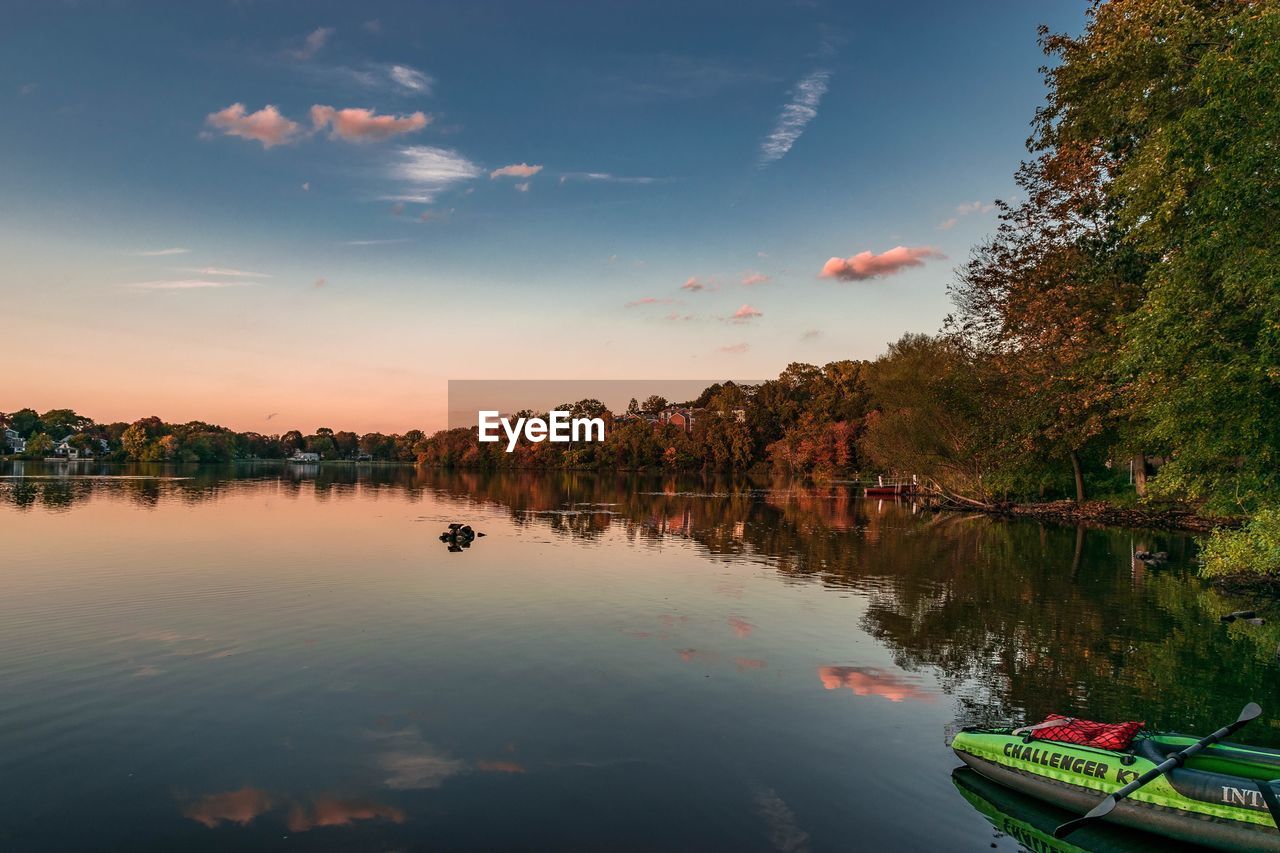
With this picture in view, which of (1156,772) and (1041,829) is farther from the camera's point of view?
(1041,829)

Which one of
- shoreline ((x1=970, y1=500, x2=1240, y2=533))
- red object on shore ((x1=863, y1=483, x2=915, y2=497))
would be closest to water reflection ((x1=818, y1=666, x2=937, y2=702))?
shoreline ((x1=970, y1=500, x2=1240, y2=533))

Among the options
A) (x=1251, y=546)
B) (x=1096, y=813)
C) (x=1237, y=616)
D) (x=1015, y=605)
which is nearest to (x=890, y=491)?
(x=1015, y=605)

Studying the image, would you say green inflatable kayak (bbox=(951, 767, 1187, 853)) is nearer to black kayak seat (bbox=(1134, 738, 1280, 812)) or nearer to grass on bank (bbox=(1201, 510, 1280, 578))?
black kayak seat (bbox=(1134, 738, 1280, 812))

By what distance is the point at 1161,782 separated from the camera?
1080 centimetres

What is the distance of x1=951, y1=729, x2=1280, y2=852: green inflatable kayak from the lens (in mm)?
10164

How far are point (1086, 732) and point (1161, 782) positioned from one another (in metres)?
1.42

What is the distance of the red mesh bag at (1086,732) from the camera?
1180cm

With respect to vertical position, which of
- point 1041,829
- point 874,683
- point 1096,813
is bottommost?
point 1041,829

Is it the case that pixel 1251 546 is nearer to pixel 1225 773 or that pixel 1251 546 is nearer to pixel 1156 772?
pixel 1225 773

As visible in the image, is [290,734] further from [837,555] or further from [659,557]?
[837,555]

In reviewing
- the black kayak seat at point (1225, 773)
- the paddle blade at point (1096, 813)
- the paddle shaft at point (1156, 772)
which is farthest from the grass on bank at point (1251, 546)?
the paddle blade at point (1096, 813)

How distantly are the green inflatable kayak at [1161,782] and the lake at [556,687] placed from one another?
0.69 meters

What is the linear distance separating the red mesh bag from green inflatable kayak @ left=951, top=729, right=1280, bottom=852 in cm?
14

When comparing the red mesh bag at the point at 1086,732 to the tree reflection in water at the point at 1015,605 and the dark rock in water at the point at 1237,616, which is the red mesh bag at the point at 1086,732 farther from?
the dark rock in water at the point at 1237,616
